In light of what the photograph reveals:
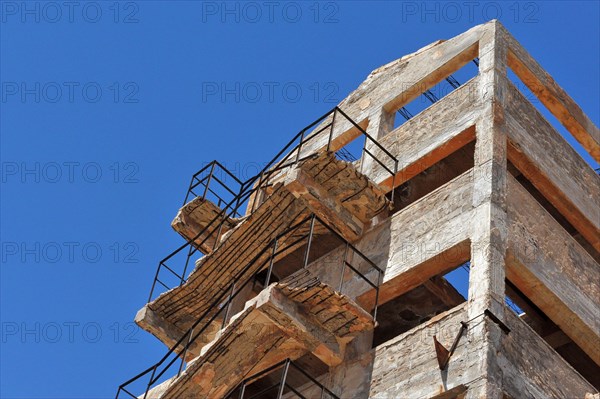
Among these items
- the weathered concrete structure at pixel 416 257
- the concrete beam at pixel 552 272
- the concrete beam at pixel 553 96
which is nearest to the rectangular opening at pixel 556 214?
the weathered concrete structure at pixel 416 257

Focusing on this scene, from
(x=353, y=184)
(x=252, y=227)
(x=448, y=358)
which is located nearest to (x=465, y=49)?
(x=353, y=184)

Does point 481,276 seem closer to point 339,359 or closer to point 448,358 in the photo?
point 448,358

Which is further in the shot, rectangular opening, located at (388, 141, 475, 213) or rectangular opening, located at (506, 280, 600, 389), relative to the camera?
rectangular opening, located at (388, 141, 475, 213)

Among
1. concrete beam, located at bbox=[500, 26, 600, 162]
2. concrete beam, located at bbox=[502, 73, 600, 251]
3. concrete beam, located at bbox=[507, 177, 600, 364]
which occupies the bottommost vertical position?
concrete beam, located at bbox=[507, 177, 600, 364]

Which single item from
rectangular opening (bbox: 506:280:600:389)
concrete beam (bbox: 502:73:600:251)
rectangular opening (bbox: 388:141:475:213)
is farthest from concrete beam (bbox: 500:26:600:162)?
rectangular opening (bbox: 506:280:600:389)

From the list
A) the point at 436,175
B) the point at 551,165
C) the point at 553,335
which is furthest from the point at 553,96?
the point at 553,335

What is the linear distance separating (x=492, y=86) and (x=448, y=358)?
21.2ft

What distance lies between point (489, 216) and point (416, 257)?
151cm

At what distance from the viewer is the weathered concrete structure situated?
1608 cm

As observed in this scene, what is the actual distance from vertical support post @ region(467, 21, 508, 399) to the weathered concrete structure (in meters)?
0.03

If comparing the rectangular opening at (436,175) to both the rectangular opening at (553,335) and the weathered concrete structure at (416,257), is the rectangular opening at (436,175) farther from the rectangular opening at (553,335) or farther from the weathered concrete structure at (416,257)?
the rectangular opening at (553,335)

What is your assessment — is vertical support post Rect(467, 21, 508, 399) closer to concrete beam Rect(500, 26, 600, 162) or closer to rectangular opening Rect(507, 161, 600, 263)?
concrete beam Rect(500, 26, 600, 162)

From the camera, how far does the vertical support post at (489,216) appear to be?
15.1 m

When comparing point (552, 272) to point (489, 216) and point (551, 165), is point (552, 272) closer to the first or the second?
point (489, 216)
